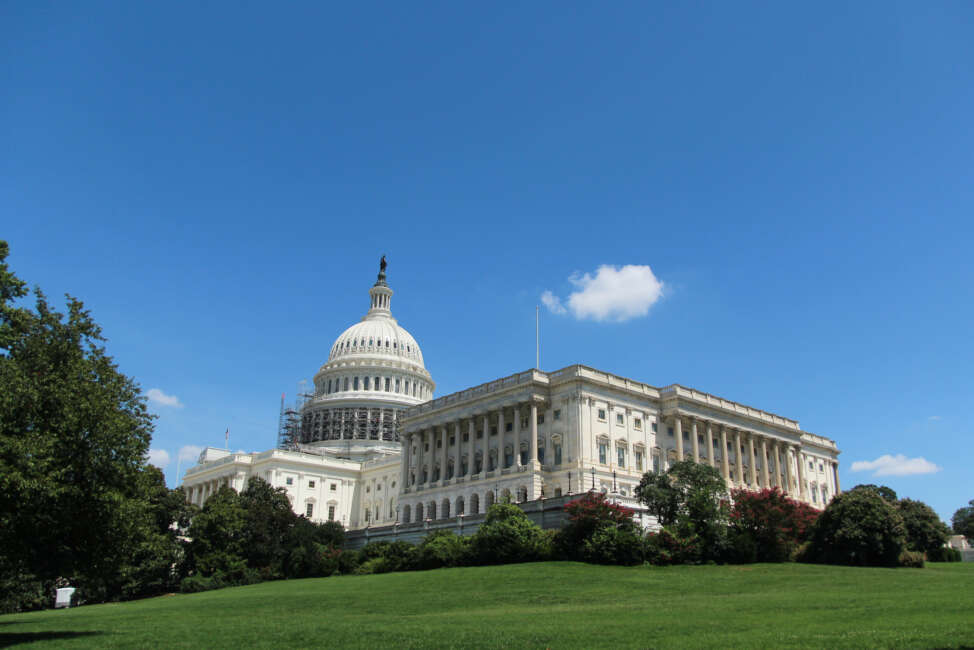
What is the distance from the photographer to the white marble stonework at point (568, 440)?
83.1 m

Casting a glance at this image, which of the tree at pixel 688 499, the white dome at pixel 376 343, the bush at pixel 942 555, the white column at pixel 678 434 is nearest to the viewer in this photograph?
the tree at pixel 688 499

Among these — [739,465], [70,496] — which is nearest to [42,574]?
[70,496]

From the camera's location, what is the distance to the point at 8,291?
37344mm

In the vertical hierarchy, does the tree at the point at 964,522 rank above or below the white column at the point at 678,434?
below

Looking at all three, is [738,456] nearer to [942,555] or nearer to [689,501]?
[942,555]

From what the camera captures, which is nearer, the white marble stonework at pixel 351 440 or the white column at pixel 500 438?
the white column at pixel 500 438

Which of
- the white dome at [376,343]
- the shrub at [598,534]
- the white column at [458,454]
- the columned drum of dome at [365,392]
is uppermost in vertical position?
the white dome at [376,343]

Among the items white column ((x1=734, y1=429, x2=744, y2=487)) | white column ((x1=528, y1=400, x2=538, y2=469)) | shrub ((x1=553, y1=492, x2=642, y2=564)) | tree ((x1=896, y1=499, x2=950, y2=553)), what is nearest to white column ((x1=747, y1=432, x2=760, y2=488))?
white column ((x1=734, y1=429, x2=744, y2=487))

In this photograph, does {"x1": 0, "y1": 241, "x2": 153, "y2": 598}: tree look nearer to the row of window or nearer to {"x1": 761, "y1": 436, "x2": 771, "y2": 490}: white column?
{"x1": 761, "y1": 436, "x2": 771, "y2": 490}: white column

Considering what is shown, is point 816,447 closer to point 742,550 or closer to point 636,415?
point 636,415

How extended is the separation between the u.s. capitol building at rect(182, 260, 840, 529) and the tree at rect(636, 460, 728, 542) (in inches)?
167

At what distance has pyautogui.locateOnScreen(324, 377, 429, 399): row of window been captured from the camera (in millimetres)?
144000

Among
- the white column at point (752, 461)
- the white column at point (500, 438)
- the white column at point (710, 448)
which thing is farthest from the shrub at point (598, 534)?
the white column at point (752, 461)

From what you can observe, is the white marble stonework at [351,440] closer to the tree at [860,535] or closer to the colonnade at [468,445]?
the colonnade at [468,445]
